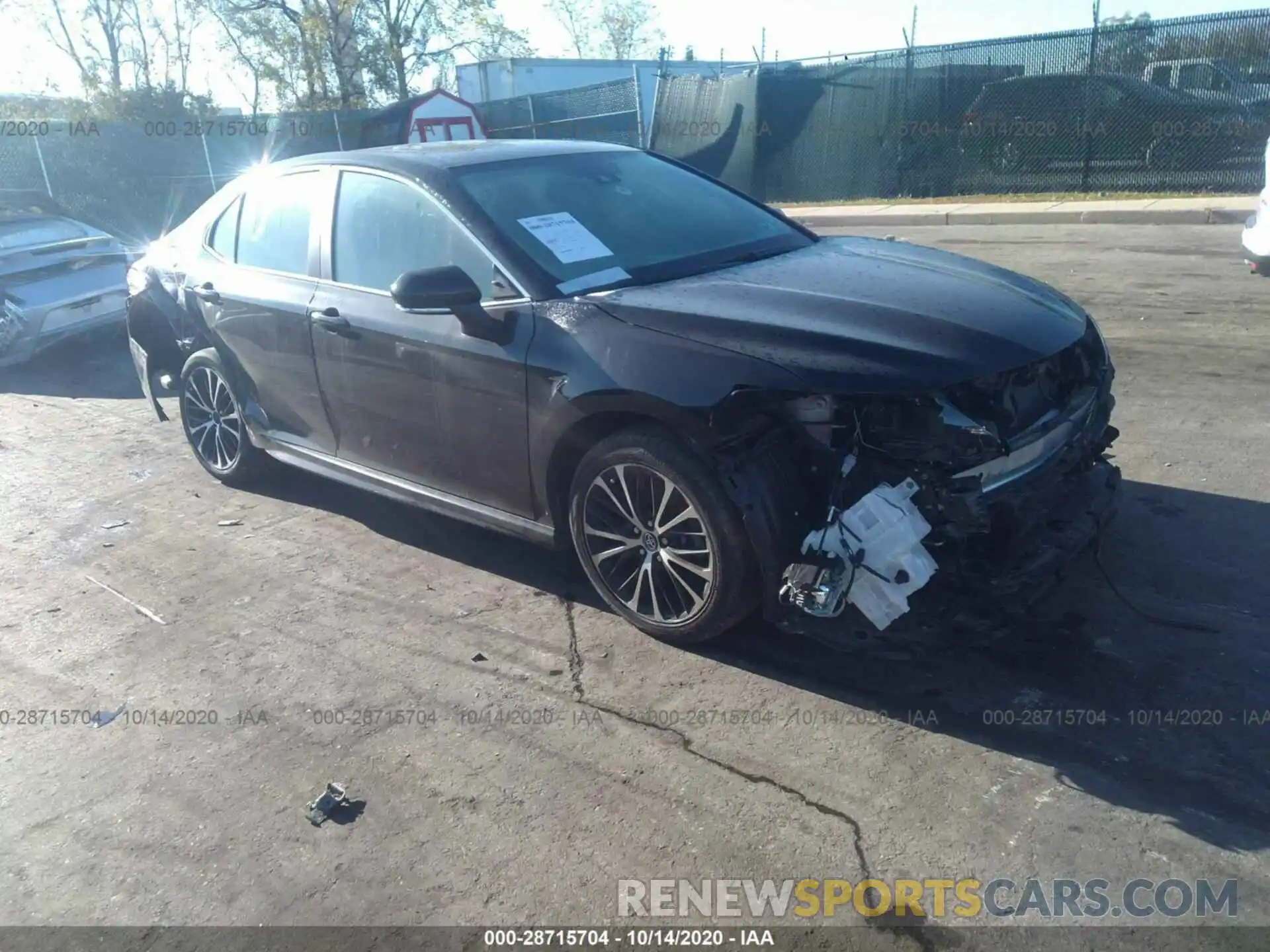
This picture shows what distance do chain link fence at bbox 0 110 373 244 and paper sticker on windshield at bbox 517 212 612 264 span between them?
17.6 metres

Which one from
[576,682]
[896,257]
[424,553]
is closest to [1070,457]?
[896,257]

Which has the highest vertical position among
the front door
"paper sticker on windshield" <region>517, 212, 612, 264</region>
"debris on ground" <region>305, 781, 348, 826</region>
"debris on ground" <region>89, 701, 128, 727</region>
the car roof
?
the car roof

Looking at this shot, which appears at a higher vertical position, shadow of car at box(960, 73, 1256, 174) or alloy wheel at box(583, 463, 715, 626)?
shadow of car at box(960, 73, 1256, 174)

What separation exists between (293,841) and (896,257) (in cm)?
318

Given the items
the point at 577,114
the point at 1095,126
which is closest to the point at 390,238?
the point at 1095,126

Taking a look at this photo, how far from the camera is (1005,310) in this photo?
3.75 meters

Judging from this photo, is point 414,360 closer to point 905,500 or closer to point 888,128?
point 905,500

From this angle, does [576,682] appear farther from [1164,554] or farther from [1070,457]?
[1164,554]

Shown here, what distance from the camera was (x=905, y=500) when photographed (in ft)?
11.0

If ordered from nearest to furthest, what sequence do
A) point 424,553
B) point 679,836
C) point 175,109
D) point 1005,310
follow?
point 679,836, point 1005,310, point 424,553, point 175,109

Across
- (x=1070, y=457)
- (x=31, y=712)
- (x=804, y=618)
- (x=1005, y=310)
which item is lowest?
(x=31, y=712)

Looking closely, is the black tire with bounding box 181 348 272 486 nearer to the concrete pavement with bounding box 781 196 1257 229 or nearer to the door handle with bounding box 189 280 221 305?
the door handle with bounding box 189 280 221 305

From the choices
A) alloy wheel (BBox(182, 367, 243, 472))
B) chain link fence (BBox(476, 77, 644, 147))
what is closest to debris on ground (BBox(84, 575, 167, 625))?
alloy wheel (BBox(182, 367, 243, 472))
